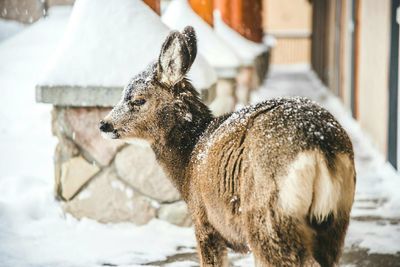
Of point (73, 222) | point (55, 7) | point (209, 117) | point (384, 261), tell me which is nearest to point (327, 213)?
point (209, 117)

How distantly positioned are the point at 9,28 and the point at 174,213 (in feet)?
22.2

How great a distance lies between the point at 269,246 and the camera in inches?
115

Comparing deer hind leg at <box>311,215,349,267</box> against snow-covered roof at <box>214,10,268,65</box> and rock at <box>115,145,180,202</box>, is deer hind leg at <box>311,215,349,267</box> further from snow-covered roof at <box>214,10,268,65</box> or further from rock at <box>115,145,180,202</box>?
snow-covered roof at <box>214,10,268,65</box>

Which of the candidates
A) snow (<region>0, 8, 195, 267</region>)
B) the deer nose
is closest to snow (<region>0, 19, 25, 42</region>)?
snow (<region>0, 8, 195, 267</region>)

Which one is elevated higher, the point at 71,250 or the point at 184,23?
the point at 184,23

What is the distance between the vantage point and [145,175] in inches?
211

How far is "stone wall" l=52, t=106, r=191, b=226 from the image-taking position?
212 inches

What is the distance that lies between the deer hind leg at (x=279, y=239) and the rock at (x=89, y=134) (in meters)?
2.63

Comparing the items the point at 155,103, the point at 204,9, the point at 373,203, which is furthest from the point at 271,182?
the point at 204,9

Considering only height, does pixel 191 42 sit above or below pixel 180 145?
above

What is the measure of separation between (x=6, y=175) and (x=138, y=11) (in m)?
2.24

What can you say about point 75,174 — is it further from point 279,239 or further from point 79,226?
point 279,239

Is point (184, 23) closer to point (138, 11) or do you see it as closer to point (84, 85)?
point (138, 11)

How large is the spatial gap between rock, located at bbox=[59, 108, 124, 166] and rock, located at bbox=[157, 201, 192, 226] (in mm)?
592
